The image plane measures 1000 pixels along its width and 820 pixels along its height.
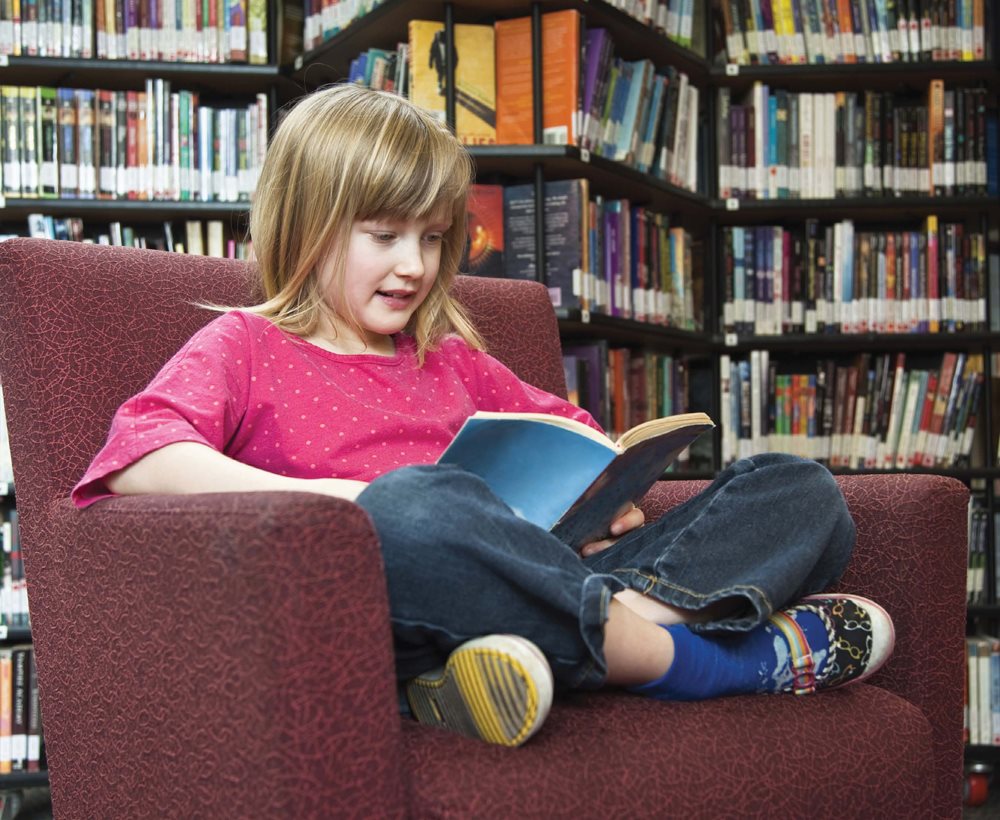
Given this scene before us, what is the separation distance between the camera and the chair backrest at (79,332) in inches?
45.5

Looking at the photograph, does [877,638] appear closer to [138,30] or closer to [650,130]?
[650,130]

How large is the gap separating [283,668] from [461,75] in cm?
178

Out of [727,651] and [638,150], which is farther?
[638,150]

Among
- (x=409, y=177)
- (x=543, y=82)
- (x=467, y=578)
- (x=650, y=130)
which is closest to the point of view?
(x=467, y=578)

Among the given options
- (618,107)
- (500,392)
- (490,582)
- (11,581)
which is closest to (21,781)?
(11,581)

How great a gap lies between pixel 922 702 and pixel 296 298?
2.60 feet

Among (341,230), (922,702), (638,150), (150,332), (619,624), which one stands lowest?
(922,702)

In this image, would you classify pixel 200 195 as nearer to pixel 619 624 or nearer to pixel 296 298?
pixel 296 298

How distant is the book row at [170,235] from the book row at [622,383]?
31.1 inches

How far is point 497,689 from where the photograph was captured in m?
0.83

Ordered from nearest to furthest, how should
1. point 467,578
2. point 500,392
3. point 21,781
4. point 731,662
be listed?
point 467,578 → point 731,662 → point 500,392 → point 21,781

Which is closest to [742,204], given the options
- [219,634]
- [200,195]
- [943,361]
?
[943,361]

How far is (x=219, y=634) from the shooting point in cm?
81

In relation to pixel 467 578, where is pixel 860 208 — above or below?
above
